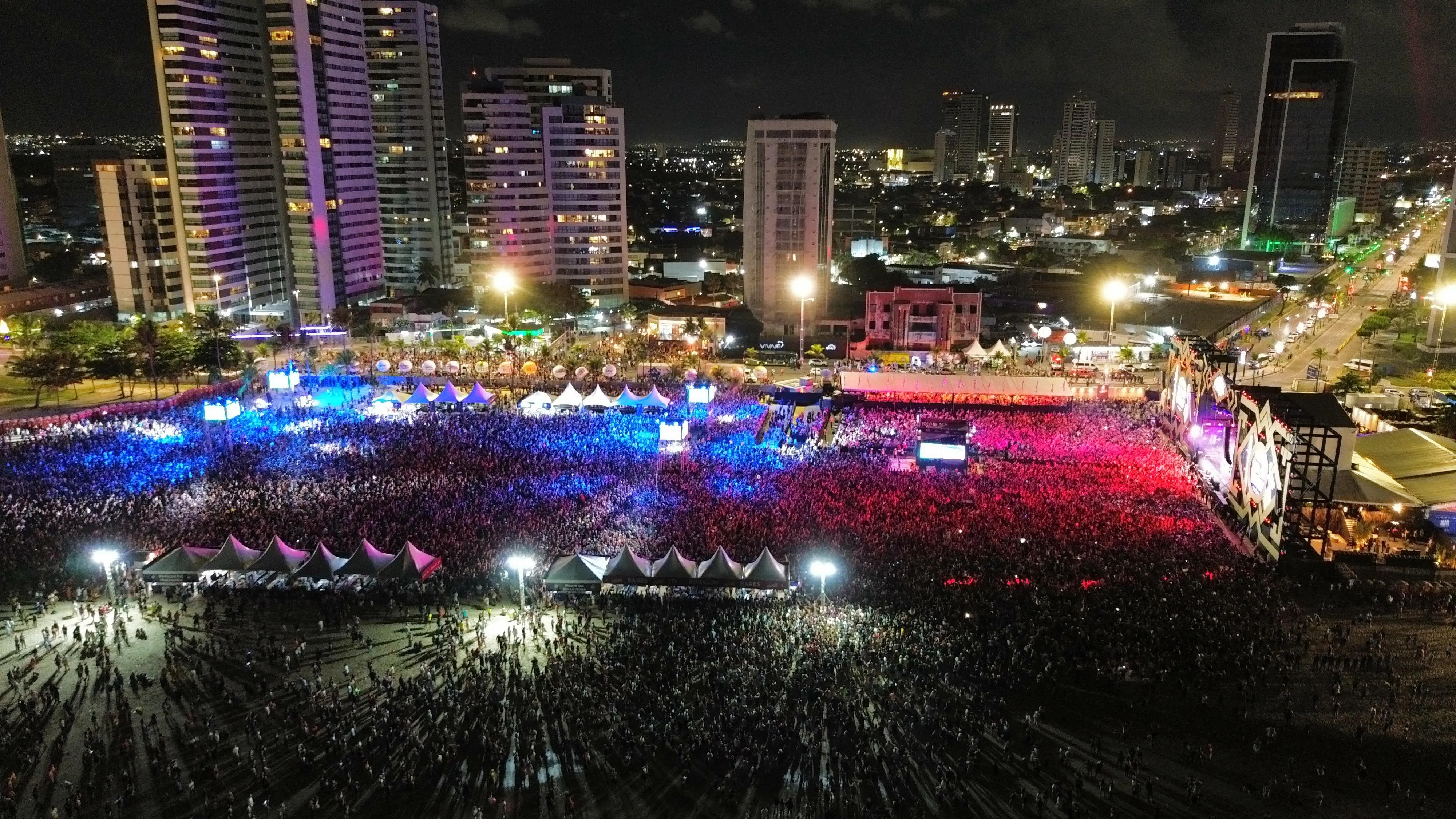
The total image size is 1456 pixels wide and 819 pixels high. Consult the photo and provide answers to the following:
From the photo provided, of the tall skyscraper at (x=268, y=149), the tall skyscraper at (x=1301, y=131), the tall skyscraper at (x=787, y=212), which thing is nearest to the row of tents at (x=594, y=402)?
the tall skyscraper at (x=787, y=212)

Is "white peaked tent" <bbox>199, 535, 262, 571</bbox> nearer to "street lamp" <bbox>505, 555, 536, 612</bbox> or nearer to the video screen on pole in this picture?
"street lamp" <bbox>505, 555, 536, 612</bbox>

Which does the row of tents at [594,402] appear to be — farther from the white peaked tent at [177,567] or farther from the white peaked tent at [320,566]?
the white peaked tent at [177,567]

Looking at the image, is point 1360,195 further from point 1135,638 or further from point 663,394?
point 1135,638

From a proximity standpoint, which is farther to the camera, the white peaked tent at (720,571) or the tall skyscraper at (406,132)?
the tall skyscraper at (406,132)

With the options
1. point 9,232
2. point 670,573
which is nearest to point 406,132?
point 9,232

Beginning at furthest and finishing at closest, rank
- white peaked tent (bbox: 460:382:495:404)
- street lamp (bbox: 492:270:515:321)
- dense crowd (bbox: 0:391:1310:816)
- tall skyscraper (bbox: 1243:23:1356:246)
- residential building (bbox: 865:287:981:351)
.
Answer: tall skyscraper (bbox: 1243:23:1356:246), street lamp (bbox: 492:270:515:321), residential building (bbox: 865:287:981:351), white peaked tent (bbox: 460:382:495:404), dense crowd (bbox: 0:391:1310:816)

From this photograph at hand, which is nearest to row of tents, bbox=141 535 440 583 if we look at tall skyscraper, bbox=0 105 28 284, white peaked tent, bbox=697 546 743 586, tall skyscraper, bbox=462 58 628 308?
white peaked tent, bbox=697 546 743 586

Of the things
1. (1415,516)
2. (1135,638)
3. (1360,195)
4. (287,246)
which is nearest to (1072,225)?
(1360,195)
